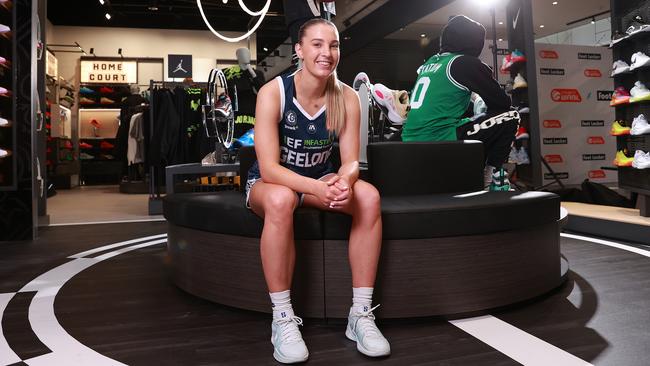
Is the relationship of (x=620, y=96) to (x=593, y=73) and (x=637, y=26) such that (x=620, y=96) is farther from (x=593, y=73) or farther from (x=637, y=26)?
(x=593, y=73)

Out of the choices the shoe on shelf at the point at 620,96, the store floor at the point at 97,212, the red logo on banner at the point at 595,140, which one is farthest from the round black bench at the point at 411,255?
the red logo on banner at the point at 595,140

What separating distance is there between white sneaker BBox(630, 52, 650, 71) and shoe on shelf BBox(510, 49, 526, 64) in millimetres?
2087

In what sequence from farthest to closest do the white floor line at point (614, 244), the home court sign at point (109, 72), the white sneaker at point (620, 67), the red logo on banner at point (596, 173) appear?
the home court sign at point (109, 72), the red logo on banner at point (596, 173), the white sneaker at point (620, 67), the white floor line at point (614, 244)

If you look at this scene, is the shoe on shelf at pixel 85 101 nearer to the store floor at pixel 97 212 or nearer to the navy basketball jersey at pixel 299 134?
the store floor at pixel 97 212

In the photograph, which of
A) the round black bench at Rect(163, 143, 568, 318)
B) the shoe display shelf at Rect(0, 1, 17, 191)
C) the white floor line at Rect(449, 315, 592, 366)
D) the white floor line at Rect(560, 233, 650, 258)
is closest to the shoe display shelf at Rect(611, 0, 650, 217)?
the white floor line at Rect(560, 233, 650, 258)

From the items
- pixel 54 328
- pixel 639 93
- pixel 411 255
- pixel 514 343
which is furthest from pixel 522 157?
pixel 54 328

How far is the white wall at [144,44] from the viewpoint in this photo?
Result: 12.3 m

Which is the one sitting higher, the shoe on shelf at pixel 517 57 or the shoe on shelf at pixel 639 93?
the shoe on shelf at pixel 517 57

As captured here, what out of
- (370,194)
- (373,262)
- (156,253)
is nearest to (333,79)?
(370,194)

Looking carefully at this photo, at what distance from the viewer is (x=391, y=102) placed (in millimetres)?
3471

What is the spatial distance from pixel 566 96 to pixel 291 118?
24.1 feet

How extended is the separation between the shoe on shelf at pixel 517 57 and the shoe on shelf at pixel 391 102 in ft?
9.69

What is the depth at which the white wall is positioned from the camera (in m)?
12.3

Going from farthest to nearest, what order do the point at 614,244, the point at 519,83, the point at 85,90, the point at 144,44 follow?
1. the point at 144,44
2. the point at 85,90
3. the point at 519,83
4. the point at 614,244
